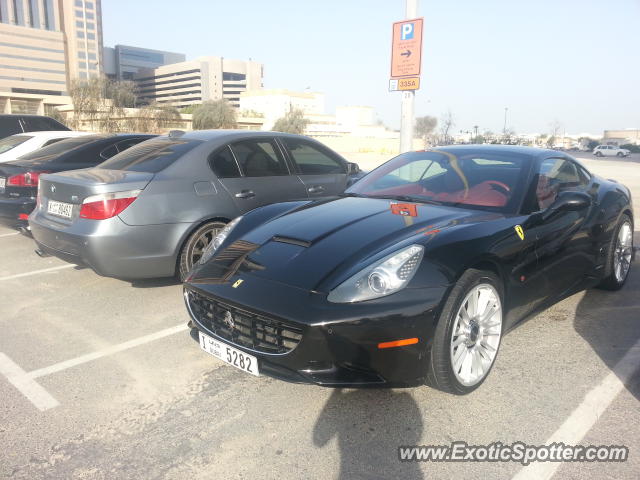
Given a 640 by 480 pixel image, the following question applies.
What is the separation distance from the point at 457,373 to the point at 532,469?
0.62 m

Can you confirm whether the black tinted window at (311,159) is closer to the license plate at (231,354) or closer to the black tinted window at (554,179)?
the black tinted window at (554,179)

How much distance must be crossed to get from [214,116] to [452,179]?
50612 mm

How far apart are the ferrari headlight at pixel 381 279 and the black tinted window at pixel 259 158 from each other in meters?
2.90

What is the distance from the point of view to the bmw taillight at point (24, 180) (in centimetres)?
623

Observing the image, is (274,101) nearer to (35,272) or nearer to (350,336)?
(35,272)

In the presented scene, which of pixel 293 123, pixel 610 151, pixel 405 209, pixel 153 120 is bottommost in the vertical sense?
pixel 610 151

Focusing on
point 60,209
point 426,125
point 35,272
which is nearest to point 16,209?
point 35,272

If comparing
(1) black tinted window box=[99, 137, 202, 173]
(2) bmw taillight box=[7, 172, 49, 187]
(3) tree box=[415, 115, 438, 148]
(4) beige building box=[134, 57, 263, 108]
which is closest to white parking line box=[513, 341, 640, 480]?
(1) black tinted window box=[99, 137, 202, 173]

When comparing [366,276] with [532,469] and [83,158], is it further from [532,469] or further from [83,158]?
[83,158]

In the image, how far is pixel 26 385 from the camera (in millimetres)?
3178

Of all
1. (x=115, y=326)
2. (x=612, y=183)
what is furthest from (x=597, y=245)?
(x=115, y=326)

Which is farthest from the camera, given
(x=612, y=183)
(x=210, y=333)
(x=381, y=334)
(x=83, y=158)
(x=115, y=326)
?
(x=83, y=158)

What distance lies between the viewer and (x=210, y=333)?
2.97 meters

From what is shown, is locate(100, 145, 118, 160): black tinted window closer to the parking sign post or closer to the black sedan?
the black sedan
